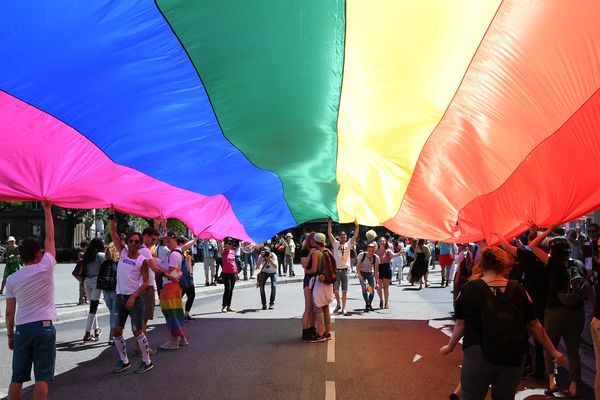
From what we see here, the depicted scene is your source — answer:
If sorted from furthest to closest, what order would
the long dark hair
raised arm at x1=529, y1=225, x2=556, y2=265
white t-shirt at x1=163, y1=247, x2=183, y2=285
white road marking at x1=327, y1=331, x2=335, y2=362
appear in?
the long dark hair → white t-shirt at x1=163, y1=247, x2=183, y2=285 → white road marking at x1=327, y1=331, x2=335, y2=362 → raised arm at x1=529, y1=225, x2=556, y2=265

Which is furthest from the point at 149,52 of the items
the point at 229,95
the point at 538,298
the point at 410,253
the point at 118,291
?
the point at 410,253

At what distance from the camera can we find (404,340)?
10617mm

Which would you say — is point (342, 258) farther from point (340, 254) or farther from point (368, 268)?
point (368, 268)

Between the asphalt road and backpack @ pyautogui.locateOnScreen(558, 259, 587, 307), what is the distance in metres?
1.21

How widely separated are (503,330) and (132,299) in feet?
16.9

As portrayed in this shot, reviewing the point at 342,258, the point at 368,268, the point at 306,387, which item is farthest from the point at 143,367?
the point at 368,268

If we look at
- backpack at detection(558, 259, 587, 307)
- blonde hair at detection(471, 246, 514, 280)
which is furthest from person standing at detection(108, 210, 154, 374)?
backpack at detection(558, 259, 587, 307)

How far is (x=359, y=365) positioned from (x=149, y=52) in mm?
5354

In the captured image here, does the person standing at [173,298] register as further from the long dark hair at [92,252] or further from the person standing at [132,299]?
the long dark hair at [92,252]

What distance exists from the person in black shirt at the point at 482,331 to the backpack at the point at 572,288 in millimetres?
1948

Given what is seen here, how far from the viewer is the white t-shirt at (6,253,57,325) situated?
17.7 feet

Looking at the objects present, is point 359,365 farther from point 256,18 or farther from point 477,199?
point 256,18

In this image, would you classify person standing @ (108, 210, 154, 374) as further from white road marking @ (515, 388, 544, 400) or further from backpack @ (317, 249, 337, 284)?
white road marking @ (515, 388, 544, 400)

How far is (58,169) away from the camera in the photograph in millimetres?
6805
